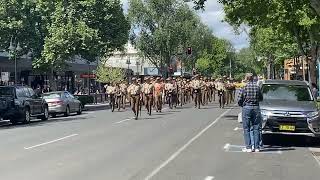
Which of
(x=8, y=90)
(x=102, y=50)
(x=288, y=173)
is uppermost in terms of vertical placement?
(x=102, y=50)

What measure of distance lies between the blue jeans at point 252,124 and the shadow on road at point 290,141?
1708 mm

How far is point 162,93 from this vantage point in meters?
33.7

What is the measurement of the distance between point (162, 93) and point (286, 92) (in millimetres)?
17018

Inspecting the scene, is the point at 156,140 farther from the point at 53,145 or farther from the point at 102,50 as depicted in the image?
the point at 102,50

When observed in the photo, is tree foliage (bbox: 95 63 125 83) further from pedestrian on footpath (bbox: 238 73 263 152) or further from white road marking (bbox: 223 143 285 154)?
pedestrian on footpath (bbox: 238 73 263 152)

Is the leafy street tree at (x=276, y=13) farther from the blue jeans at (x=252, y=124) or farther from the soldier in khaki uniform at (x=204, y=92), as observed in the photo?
the blue jeans at (x=252, y=124)

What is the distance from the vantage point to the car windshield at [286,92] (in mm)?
16781

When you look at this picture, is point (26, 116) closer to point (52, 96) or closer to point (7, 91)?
point (7, 91)

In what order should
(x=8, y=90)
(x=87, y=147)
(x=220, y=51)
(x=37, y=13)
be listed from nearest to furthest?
(x=87, y=147), (x=8, y=90), (x=37, y=13), (x=220, y=51)

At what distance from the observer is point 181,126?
21.6 meters

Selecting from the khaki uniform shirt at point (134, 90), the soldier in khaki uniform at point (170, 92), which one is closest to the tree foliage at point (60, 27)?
the soldier in khaki uniform at point (170, 92)

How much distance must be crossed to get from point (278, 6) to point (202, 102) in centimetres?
1136

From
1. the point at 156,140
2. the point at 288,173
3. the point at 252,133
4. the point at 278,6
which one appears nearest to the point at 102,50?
the point at 278,6

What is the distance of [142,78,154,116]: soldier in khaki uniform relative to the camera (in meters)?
29.4
